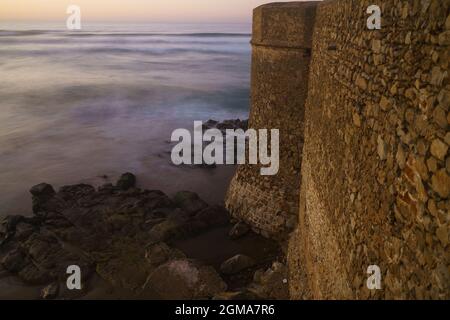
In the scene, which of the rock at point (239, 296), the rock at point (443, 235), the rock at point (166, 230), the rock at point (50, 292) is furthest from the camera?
the rock at point (166, 230)

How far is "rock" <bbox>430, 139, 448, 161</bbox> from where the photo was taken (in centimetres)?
194

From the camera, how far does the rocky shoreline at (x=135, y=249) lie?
805 cm

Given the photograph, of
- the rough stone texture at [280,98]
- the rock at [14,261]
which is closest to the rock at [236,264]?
the rough stone texture at [280,98]

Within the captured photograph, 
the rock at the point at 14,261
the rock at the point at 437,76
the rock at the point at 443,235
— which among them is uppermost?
the rock at the point at 437,76

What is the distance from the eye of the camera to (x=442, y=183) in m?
1.95

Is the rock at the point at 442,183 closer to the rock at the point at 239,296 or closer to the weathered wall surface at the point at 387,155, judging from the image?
the weathered wall surface at the point at 387,155

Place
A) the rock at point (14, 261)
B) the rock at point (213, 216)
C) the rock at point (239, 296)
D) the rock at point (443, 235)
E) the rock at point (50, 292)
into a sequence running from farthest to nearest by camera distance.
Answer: the rock at point (213, 216)
the rock at point (14, 261)
the rock at point (50, 292)
the rock at point (239, 296)
the rock at point (443, 235)

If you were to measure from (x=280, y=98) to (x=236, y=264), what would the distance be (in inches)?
143

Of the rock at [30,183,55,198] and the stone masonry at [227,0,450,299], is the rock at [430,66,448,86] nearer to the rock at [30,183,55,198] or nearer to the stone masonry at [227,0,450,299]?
the stone masonry at [227,0,450,299]

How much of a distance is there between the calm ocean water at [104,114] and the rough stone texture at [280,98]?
14.6 feet

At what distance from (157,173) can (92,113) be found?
13737 millimetres

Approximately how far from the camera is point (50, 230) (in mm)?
10859

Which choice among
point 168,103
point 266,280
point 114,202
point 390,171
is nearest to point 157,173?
point 114,202

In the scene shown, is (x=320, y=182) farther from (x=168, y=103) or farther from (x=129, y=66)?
(x=129, y=66)
